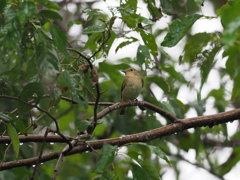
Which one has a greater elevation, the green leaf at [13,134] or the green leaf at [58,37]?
the green leaf at [58,37]

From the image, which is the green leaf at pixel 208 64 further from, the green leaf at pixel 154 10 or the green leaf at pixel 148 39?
the green leaf at pixel 154 10

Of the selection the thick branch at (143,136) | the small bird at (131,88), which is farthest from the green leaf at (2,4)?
the small bird at (131,88)

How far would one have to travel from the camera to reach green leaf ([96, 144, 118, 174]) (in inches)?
113

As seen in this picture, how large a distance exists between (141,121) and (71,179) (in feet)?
2.99

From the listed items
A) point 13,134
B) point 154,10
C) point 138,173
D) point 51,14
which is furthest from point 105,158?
point 154,10

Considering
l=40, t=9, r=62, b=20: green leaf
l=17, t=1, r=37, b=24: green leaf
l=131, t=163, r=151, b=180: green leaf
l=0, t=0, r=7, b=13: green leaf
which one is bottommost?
l=131, t=163, r=151, b=180: green leaf

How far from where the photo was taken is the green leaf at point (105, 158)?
2.87 meters

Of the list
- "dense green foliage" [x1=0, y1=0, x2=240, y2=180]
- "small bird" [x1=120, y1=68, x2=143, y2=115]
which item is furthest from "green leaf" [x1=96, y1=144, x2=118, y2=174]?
"small bird" [x1=120, y1=68, x2=143, y2=115]

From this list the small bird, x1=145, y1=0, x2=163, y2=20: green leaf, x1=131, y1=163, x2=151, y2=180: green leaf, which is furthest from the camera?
the small bird

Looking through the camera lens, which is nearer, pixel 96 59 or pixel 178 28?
pixel 178 28

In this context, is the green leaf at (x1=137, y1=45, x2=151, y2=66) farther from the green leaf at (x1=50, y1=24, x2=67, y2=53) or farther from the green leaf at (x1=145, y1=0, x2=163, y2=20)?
the green leaf at (x1=50, y1=24, x2=67, y2=53)

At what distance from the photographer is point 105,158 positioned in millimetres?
2926

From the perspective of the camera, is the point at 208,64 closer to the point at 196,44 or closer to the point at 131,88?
the point at 196,44

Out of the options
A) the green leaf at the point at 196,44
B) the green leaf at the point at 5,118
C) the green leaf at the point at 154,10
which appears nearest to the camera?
the green leaf at the point at 5,118
